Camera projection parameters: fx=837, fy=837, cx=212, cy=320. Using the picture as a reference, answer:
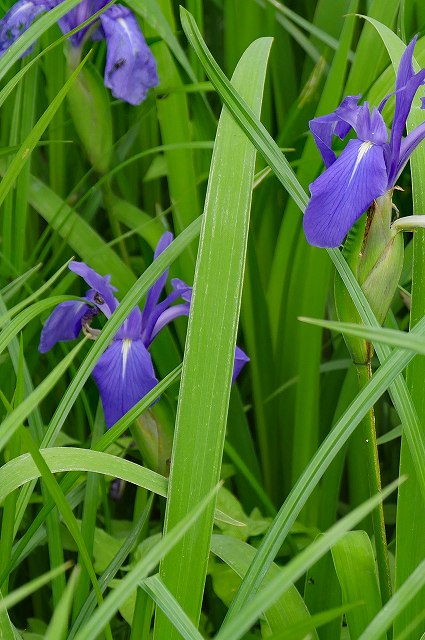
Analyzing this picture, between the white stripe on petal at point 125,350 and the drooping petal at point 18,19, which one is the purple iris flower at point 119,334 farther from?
the drooping petal at point 18,19

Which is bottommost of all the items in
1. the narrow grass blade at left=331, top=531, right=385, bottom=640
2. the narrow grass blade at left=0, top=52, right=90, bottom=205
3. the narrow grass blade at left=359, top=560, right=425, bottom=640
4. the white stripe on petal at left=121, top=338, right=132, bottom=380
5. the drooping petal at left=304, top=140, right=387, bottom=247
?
the narrow grass blade at left=331, top=531, right=385, bottom=640

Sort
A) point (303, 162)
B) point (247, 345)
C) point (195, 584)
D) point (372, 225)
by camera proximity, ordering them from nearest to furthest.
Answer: point (195, 584), point (372, 225), point (303, 162), point (247, 345)

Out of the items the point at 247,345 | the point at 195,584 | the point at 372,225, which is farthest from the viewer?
the point at 247,345

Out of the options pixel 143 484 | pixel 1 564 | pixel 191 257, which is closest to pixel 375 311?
pixel 143 484

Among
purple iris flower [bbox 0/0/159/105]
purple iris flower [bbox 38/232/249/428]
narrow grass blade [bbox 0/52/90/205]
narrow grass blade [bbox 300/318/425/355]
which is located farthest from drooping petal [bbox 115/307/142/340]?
narrow grass blade [bbox 300/318/425/355]

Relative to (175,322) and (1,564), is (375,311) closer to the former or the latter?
(1,564)

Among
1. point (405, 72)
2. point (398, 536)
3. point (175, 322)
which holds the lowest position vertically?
point (398, 536)

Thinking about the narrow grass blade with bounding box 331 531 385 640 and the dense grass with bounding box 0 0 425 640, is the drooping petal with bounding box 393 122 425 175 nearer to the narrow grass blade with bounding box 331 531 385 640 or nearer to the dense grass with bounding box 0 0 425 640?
the dense grass with bounding box 0 0 425 640
